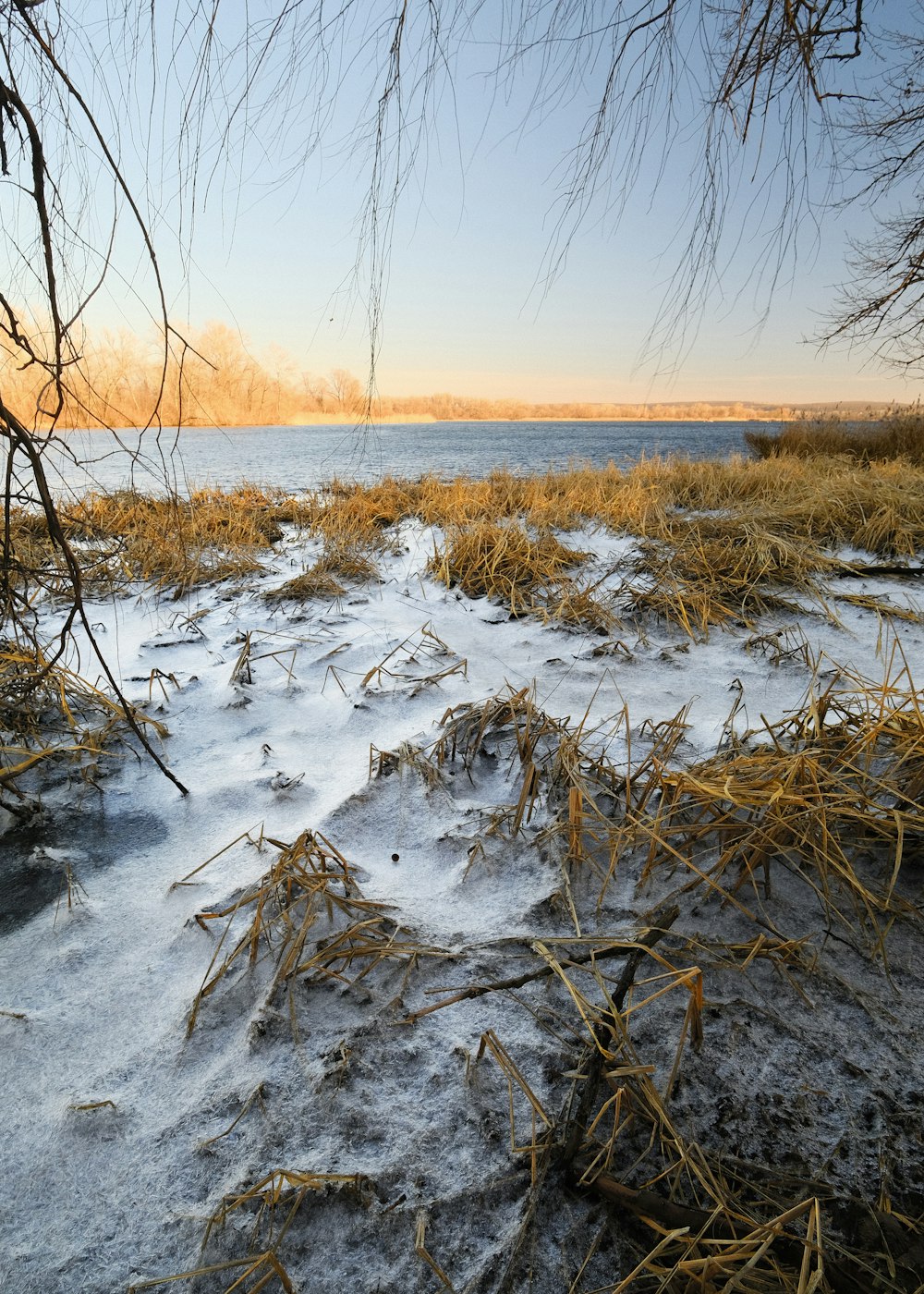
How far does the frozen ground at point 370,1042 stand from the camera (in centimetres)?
65

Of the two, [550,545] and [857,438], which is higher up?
[857,438]

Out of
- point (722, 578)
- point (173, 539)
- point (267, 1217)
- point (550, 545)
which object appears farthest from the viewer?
A: point (173, 539)

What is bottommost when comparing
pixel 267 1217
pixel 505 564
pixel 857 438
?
pixel 267 1217

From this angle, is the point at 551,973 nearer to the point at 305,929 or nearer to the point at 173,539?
the point at 305,929

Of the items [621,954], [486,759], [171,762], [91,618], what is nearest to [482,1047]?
[621,954]

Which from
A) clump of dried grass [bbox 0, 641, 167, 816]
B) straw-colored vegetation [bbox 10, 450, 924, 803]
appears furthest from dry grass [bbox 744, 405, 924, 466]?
clump of dried grass [bbox 0, 641, 167, 816]

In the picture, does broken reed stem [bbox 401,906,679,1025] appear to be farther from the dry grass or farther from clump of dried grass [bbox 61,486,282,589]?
the dry grass

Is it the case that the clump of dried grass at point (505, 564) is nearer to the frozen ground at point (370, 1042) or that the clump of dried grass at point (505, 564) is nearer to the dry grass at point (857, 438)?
the frozen ground at point (370, 1042)

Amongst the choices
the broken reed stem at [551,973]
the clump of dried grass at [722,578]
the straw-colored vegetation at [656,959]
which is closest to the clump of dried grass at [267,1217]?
the straw-colored vegetation at [656,959]

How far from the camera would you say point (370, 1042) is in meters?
0.84

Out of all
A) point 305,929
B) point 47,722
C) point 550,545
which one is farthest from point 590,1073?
point 550,545

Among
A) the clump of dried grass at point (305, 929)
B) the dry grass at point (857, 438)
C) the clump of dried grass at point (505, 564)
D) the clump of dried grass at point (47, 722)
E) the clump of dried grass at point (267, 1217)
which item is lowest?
the clump of dried grass at point (267, 1217)

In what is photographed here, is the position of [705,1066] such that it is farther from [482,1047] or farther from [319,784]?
[319,784]

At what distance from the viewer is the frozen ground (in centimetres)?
65
